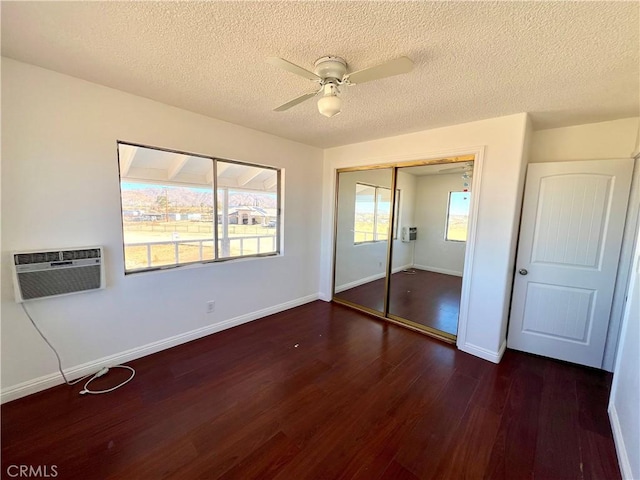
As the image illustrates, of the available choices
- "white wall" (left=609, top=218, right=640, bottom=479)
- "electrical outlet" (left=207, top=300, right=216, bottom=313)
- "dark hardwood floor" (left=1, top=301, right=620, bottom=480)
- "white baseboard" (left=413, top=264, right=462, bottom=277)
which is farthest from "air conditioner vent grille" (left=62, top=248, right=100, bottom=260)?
"white baseboard" (left=413, top=264, right=462, bottom=277)

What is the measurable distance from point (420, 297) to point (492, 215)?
1954mm

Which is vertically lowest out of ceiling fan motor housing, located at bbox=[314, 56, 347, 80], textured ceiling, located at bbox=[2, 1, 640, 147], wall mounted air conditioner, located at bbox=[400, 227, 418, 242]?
wall mounted air conditioner, located at bbox=[400, 227, 418, 242]

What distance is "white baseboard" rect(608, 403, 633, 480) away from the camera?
1.44 meters

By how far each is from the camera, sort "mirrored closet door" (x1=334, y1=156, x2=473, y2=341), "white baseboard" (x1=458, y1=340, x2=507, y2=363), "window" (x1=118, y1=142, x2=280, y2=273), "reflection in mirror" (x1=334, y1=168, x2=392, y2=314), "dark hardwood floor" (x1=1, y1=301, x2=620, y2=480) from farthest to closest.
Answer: "reflection in mirror" (x1=334, y1=168, x2=392, y2=314)
"mirrored closet door" (x1=334, y1=156, x2=473, y2=341)
"white baseboard" (x1=458, y1=340, x2=507, y2=363)
"window" (x1=118, y1=142, x2=280, y2=273)
"dark hardwood floor" (x1=1, y1=301, x2=620, y2=480)

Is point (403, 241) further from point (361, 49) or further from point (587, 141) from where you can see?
point (361, 49)

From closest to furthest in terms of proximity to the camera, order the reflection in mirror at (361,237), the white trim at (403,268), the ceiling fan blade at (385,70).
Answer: the ceiling fan blade at (385,70) < the reflection in mirror at (361,237) < the white trim at (403,268)

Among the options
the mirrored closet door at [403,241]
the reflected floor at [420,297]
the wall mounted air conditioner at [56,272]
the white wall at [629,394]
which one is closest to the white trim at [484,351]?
the reflected floor at [420,297]

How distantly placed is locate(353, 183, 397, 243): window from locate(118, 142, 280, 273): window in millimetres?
1406

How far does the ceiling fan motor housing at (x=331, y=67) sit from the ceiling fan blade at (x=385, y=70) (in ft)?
0.45

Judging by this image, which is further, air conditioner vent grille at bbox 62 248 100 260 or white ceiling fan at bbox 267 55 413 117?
air conditioner vent grille at bbox 62 248 100 260

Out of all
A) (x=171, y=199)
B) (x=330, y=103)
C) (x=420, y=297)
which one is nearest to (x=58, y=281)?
(x=171, y=199)

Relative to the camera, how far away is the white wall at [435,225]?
13.8ft

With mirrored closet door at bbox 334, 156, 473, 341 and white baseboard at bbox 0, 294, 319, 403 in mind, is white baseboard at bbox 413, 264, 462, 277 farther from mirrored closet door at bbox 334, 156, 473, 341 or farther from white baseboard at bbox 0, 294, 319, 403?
white baseboard at bbox 0, 294, 319, 403

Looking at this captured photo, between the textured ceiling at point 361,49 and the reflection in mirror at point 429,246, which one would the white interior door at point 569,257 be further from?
the reflection in mirror at point 429,246
